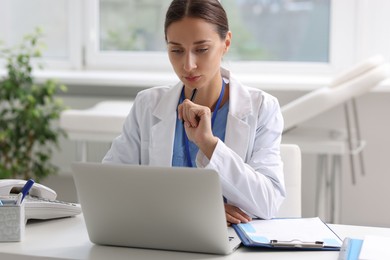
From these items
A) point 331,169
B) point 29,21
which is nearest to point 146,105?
point 331,169

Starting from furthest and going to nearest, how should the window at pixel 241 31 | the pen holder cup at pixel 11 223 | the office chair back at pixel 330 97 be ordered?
the window at pixel 241 31 → the office chair back at pixel 330 97 → the pen holder cup at pixel 11 223

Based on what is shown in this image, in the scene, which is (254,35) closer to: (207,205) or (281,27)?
(281,27)

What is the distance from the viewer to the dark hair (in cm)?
197

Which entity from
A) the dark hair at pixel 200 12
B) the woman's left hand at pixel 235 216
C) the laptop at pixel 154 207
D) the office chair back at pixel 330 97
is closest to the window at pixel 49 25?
the office chair back at pixel 330 97

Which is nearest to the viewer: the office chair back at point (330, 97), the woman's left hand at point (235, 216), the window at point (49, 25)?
the woman's left hand at point (235, 216)

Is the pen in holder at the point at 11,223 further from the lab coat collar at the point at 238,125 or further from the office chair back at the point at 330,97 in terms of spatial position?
the office chair back at the point at 330,97

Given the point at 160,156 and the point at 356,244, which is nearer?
the point at 356,244

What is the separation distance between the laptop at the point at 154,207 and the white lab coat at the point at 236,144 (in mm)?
239

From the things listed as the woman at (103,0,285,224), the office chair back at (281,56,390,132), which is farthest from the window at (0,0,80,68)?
the woman at (103,0,285,224)

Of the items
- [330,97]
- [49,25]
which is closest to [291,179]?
[330,97]

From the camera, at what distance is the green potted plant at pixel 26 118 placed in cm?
416

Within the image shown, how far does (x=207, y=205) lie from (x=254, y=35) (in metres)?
2.93

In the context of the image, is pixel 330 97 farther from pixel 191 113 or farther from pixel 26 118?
pixel 26 118

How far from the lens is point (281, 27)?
14.1 feet
